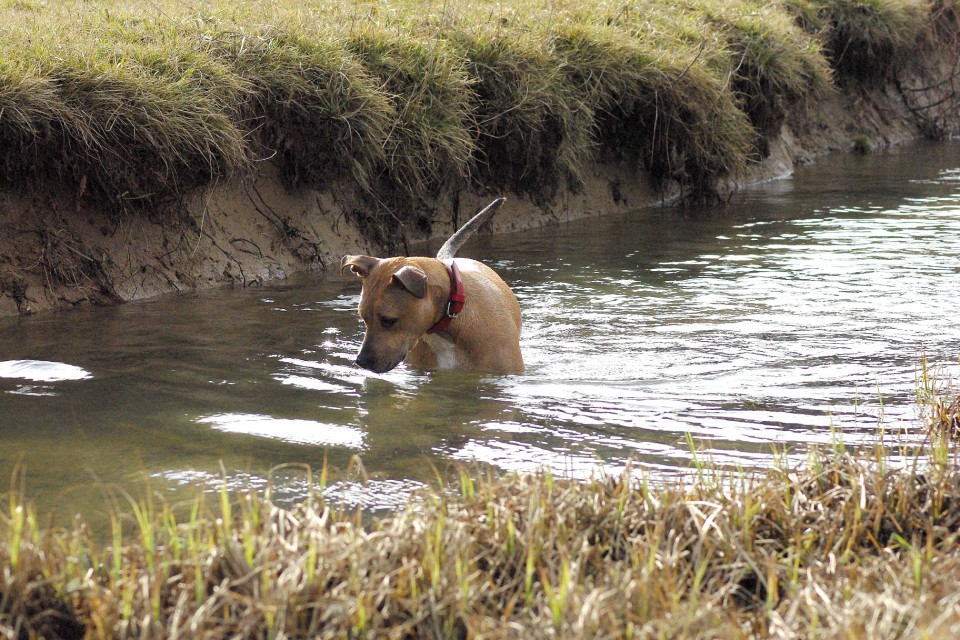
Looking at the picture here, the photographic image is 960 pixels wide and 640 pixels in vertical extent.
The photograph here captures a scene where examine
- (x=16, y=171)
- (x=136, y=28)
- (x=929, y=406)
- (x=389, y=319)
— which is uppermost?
(x=136, y=28)

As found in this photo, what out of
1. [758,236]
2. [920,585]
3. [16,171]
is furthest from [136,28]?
[920,585]

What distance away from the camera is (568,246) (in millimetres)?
9875

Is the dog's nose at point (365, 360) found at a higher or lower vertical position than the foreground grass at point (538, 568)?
higher

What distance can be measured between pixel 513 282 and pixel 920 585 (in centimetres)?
586

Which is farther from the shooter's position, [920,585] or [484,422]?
[484,422]

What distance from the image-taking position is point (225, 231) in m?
8.54

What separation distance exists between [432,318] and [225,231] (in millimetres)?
3289

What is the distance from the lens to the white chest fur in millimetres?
6012

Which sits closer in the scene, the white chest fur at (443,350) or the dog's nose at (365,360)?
the dog's nose at (365,360)

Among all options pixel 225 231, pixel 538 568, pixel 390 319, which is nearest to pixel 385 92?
pixel 225 231

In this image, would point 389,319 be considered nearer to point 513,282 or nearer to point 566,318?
point 566,318

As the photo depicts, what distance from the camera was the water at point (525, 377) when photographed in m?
4.37

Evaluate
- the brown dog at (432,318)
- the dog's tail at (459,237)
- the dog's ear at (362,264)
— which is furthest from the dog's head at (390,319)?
the dog's tail at (459,237)

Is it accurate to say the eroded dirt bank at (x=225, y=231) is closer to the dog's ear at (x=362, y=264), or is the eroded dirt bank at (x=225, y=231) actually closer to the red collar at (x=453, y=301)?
the dog's ear at (x=362, y=264)
